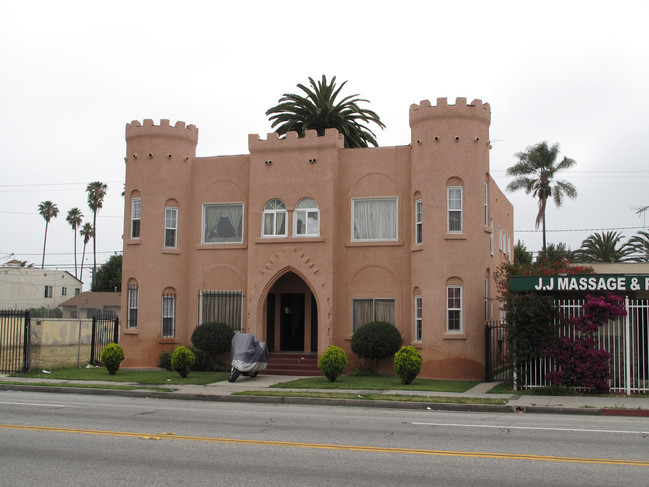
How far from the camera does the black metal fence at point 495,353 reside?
877 inches

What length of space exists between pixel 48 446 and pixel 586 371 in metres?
13.2

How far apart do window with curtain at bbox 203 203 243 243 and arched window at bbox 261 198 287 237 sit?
4.15 ft

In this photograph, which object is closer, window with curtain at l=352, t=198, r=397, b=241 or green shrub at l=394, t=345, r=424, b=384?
green shrub at l=394, t=345, r=424, b=384

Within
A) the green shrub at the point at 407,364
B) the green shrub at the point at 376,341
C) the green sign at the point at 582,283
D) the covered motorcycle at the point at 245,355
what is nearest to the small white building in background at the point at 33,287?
the covered motorcycle at the point at 245,355

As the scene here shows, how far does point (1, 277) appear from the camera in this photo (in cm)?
6575

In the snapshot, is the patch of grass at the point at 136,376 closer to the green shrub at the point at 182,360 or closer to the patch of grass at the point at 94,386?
the green shrub at the point at 182,360

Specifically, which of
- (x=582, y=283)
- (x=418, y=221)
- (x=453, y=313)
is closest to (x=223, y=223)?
Answer: (x=418, y=221)

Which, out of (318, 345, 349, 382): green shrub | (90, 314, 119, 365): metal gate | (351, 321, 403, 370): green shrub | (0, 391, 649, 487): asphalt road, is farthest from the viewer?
(90, 314, 119, 365): metal gate

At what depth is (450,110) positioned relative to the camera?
2345 cm

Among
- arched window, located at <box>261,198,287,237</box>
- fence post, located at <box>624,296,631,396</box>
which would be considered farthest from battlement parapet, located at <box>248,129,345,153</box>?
fence post, located at <box>624,296,631,396</box>

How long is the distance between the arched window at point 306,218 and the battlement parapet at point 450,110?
4.61m

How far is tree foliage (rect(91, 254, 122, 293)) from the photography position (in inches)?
3075

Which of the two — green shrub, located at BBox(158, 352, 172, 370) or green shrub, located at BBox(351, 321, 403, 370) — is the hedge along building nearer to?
green shrub, located at BBox(158, 352, 172, 370)

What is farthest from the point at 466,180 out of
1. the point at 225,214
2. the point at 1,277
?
the point at 1,277
